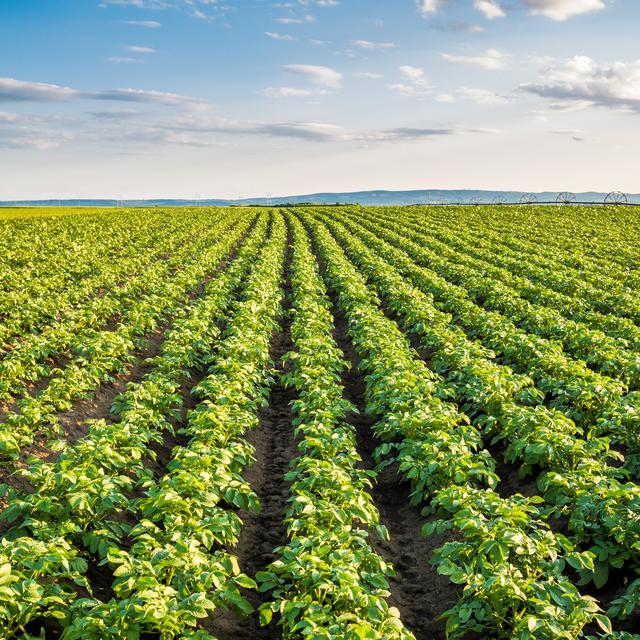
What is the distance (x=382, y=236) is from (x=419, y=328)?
23.9 m

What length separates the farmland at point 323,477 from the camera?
4.29 meters

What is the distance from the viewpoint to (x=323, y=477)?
228 inches

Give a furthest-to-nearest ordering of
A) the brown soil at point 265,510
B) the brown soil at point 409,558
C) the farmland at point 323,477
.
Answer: the brown soil at point 409,558 < the brown soil at point 265,510 < the farmland at point 323,477

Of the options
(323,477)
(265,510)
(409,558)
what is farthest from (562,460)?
(265,510)

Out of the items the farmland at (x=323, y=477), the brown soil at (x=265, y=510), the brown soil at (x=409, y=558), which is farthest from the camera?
the brown soil at (x=409, y=558)

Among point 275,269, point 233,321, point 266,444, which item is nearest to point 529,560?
point 266,444

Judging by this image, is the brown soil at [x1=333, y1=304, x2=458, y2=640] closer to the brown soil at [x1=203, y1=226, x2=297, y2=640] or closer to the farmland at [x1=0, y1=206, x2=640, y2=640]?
the farmland at [x1=0, y1=206, x2=640, y2=640]

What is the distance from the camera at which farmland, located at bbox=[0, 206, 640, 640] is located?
4285mm

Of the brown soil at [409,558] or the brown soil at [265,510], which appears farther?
the brown soil at [409,558]

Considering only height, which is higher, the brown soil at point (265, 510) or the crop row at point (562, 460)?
the crop row at point (562, 460)

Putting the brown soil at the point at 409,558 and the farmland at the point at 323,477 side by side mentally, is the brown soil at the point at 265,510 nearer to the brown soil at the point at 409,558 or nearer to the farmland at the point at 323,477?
the farmland at the point at 323,477

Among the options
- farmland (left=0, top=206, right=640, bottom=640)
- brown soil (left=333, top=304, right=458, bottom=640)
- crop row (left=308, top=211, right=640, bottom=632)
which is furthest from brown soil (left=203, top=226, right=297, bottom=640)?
crop row (left=308, top=211, right=640, bottom=632)

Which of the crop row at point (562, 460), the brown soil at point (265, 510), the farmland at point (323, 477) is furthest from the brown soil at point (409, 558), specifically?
the crop row at point (562, 460)

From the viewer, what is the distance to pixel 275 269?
21.3 metres
